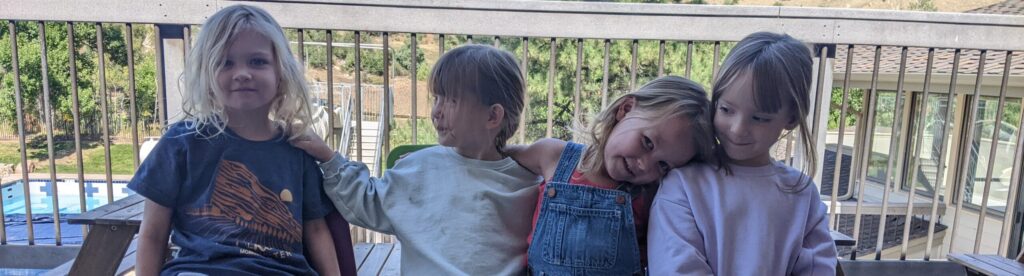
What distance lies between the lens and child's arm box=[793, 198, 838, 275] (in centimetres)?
126

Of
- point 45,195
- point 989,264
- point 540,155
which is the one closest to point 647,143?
point 540,155

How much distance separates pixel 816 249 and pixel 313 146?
1.11 metres

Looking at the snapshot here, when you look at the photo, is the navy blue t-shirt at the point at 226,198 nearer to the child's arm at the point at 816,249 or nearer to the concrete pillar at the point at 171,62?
the child's arm at the point at 816,249

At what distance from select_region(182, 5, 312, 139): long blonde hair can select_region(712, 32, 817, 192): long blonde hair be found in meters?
0.93

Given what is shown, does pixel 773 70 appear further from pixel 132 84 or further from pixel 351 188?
pixel 132 84

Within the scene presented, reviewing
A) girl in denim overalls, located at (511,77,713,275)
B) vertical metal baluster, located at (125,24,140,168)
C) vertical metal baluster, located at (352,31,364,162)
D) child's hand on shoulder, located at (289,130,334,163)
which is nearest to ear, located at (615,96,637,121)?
girl in denim overalls, located at (511,77,713,275)

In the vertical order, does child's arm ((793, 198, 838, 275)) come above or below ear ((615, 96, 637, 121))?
below

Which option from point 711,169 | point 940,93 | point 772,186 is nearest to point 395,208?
point 711,169

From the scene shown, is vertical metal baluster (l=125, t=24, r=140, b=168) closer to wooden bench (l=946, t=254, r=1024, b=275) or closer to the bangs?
the bangs

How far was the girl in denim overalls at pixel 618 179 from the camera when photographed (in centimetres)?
126

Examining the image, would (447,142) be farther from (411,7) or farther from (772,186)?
(411,7)

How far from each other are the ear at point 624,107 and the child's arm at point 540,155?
0.16 meters

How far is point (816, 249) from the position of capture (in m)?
1.27

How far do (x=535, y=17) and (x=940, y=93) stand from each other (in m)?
6.39
